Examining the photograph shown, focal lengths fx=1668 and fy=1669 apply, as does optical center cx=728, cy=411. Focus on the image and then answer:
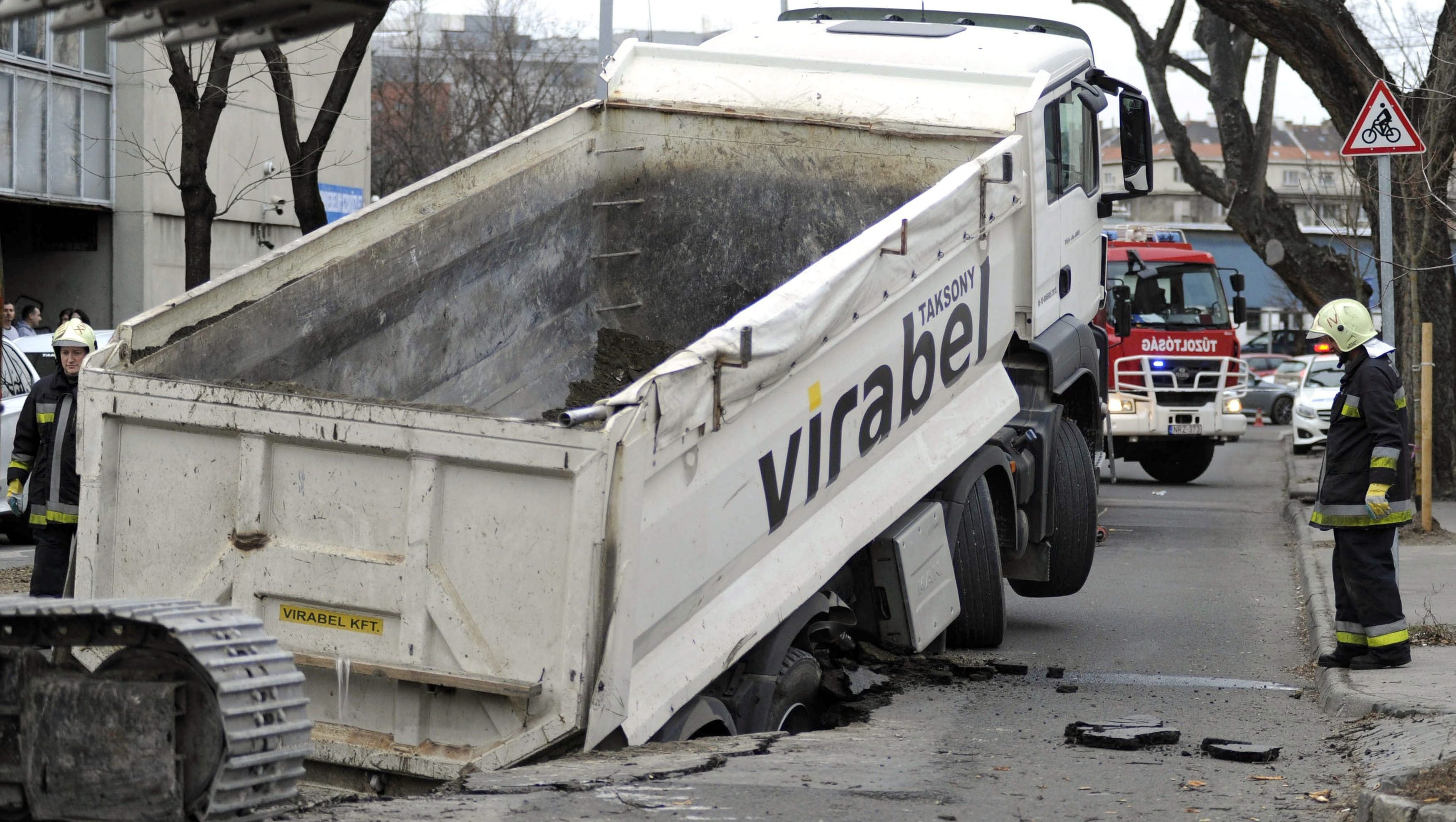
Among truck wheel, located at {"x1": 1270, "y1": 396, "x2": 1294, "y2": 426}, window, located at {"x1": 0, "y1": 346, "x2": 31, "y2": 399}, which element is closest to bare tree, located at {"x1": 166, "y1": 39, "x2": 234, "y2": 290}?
window, located at {"x1": 0, "y1": 346, "x2": 31, "y2": 399}

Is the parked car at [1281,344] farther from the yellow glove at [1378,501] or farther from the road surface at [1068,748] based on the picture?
the yellow glove at [1378,501]

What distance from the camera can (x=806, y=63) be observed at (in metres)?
A: 9.13

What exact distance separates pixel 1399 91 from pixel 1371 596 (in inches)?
344

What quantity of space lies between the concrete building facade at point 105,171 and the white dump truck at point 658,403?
14.2m

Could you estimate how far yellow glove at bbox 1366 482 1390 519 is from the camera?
7.94m

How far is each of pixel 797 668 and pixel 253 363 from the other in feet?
8.22

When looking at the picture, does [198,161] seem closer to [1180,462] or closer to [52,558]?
[52,558]

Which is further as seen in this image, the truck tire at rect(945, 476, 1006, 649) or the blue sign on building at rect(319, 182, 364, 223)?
the blue sign on building at rect(319, 182, 364, 223)

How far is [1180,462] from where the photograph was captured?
832 inches

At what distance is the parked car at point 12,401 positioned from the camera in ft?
40.8

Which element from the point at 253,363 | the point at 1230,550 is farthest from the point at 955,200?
the point at 1230,550

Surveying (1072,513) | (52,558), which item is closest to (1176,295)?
(1072,513)

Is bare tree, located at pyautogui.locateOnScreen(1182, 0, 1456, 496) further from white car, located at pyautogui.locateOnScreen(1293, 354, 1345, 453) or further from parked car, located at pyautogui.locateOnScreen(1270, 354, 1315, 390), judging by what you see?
parked car, located at pyautogui.locateOnScreen(1270, 354, 1315, 390)

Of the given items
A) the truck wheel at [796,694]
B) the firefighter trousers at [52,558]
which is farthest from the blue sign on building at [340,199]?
the truck wheel at [796,694]
